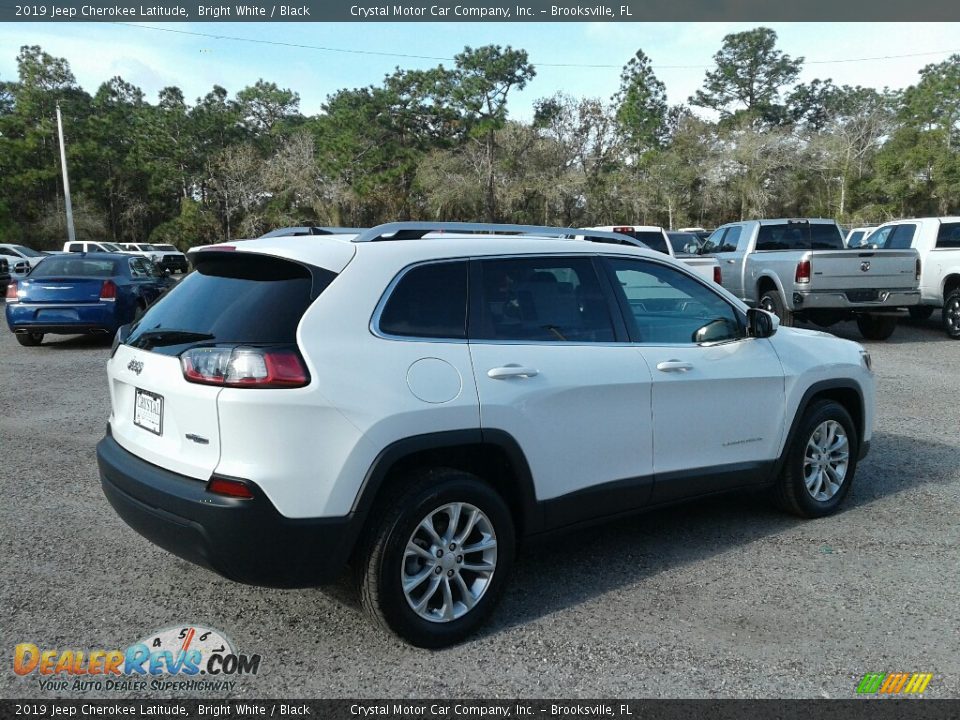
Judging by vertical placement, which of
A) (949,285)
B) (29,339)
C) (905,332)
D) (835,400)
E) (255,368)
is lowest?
(905,332)

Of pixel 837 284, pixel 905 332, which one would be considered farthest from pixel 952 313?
pixel 837 284

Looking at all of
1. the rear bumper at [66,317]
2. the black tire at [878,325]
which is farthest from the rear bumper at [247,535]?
the black tire at [878,325]

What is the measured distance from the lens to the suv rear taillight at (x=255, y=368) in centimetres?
313

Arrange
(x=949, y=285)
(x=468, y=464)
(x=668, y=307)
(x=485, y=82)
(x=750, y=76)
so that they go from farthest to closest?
1. (x=750, y=76)
2. (x=485, y=82)
3. (x=949, y=285)
4. (x=668, y=307)
5. (x=468, y=464)

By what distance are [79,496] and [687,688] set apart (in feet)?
13.8

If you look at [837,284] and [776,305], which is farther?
[776,305]

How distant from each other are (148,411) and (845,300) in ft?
38.4

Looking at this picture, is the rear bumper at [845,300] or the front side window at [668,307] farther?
the rear bumper at [845,300]

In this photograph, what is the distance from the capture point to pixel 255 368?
314 centimetres

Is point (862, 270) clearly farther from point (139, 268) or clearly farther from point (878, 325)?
point (139, 268)

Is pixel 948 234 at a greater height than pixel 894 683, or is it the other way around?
pixel 948 234

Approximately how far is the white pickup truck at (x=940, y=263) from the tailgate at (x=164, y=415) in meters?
13.3

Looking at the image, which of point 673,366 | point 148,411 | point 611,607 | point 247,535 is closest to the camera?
point 247,535

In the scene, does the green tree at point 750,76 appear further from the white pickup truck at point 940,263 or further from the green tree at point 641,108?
the white pickup truck at point 940,263
